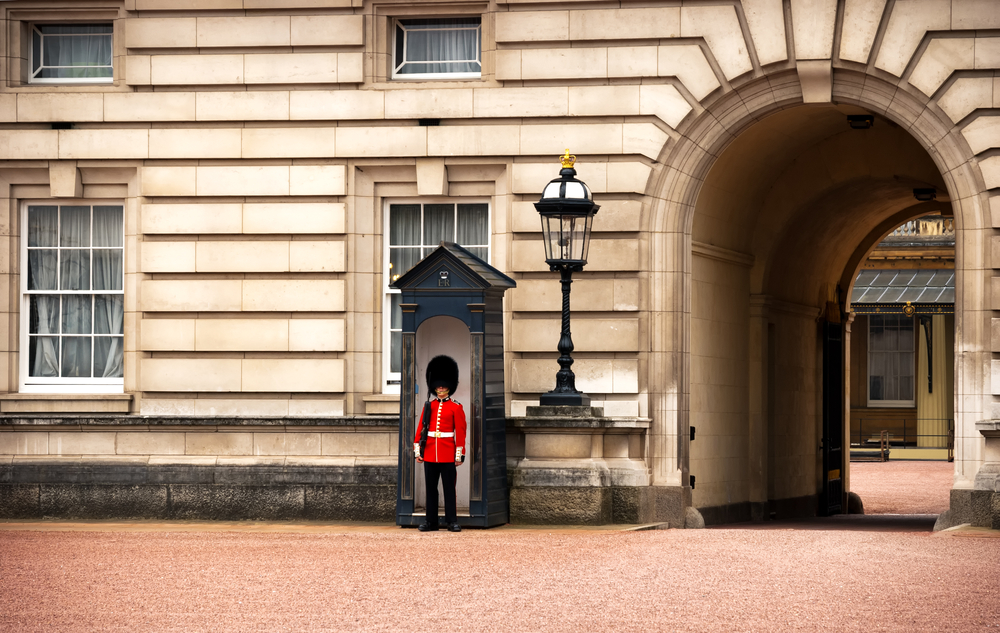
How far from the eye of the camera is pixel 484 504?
12984 millimetres

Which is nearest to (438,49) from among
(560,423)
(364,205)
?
(364,205)

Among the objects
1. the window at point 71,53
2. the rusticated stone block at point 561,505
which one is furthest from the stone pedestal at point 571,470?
the window at point 71,53

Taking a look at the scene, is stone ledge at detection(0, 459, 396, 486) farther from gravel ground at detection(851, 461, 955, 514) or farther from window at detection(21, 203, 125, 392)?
gravel ground at detection(851, 461, 955, 514)

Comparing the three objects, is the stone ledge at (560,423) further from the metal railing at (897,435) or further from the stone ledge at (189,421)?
the metal railing at (897,435)

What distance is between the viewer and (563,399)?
1345cm

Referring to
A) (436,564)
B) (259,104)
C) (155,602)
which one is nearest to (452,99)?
(259,104)

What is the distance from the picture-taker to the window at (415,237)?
1476 centimetres

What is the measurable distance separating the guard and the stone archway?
215cm

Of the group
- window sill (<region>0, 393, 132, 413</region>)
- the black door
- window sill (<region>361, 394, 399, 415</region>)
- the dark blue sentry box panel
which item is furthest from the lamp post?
the black door

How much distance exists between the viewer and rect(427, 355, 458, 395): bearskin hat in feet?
43.3

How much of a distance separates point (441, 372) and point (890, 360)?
25.5 meters

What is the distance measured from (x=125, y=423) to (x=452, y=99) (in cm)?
446

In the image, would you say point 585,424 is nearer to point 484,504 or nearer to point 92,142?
point 484,504

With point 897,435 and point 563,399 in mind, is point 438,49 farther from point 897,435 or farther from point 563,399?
point 897,435
